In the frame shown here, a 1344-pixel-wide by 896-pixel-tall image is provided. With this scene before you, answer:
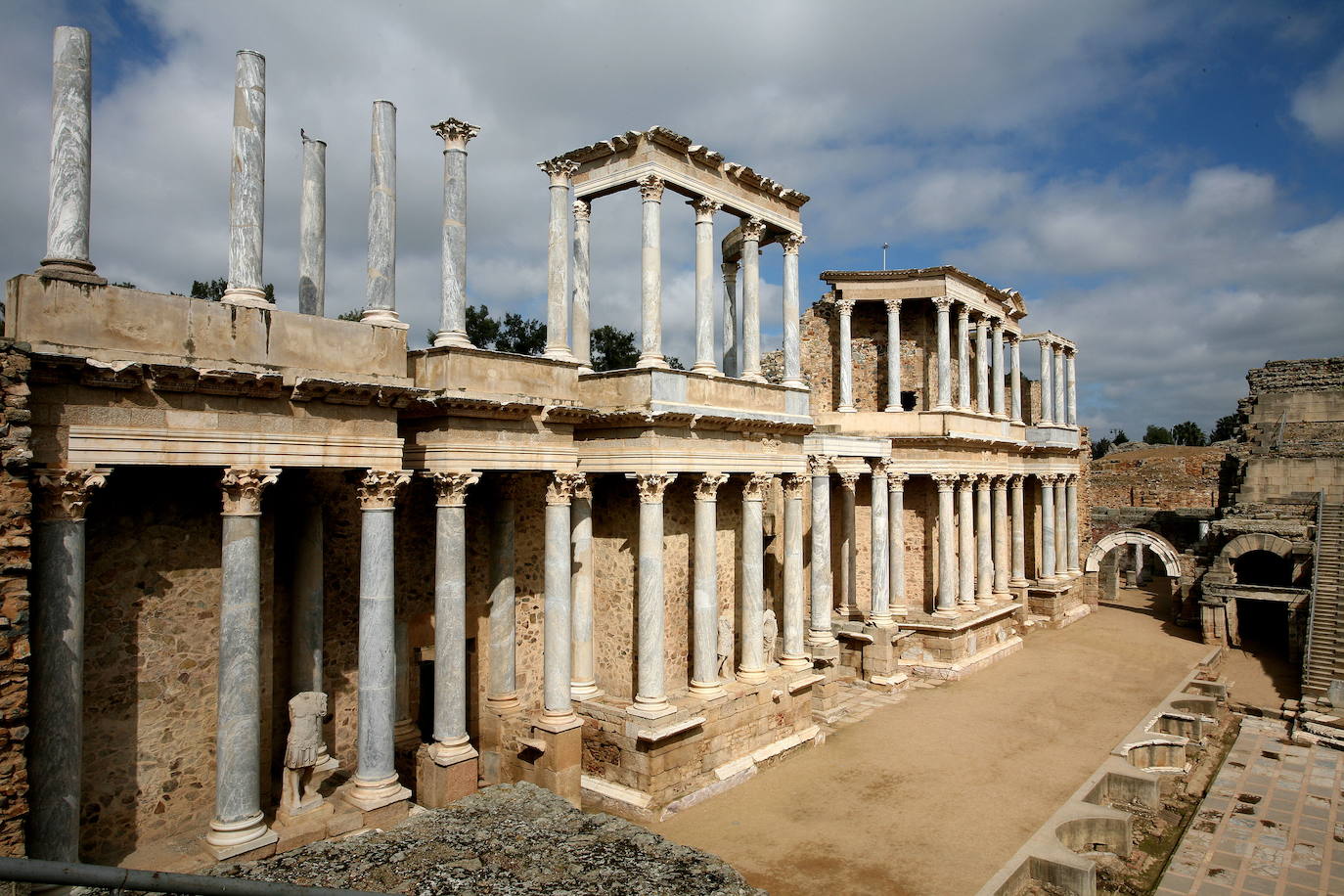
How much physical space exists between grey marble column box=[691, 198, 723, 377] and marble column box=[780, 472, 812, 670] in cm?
346

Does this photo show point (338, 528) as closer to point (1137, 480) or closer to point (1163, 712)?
point (1163, 712)

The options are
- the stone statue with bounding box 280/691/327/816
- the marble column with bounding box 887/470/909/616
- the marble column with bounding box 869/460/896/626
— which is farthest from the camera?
the marble column with bounding box 887/470/909/616

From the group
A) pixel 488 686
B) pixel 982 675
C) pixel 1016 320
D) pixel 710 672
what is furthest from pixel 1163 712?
pixel 1016 320

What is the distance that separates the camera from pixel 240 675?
28.5 ft

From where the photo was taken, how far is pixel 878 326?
1010 inches

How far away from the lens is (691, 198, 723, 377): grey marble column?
14.4m

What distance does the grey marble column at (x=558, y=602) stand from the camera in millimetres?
12414

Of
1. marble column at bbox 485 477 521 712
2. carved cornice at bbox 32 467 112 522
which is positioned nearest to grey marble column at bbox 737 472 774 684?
marble column at bbox 485 477 521 712

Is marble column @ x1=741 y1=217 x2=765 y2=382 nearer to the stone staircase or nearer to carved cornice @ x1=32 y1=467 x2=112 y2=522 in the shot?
carved cornice @ x1=32 y1=467 x2=112 y2=522

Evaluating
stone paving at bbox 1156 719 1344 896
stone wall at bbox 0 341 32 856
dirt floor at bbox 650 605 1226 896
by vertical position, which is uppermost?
stone wall at bbox 0 341 32 856

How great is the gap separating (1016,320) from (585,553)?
75.1ft

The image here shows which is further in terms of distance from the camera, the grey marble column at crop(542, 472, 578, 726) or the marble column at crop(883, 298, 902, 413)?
the marble column at crop(883, 298, 902, 413)

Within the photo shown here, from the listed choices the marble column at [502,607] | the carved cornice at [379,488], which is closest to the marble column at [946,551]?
the marble column at [502,607]

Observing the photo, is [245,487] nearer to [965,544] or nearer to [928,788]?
[928,788]
